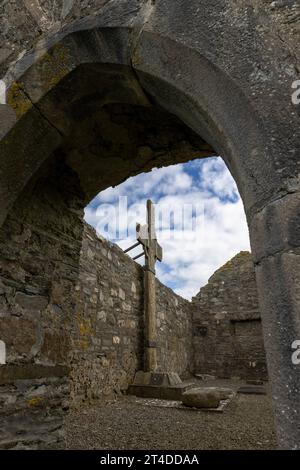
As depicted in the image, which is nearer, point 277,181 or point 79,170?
point 277,181

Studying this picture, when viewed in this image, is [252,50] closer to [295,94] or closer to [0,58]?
[295,94]

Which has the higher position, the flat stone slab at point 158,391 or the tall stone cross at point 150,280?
the tall stone cross at point 150,280

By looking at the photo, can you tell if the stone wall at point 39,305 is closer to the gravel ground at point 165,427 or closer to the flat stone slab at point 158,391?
the gravel ground at point 165,427

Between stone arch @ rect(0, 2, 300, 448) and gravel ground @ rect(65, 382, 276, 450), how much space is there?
1587mm

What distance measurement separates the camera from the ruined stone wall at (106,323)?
178 inches

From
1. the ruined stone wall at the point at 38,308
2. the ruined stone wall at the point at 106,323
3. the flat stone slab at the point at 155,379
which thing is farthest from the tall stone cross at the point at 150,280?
the ruined stone wall at the point at 38,308

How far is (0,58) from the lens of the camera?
6.02ft

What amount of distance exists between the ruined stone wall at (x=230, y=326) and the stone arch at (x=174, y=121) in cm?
914

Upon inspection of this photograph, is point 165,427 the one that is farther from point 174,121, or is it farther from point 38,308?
point 174,121

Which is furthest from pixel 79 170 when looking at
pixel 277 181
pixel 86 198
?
pixel 277 181

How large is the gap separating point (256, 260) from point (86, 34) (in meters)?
1.26

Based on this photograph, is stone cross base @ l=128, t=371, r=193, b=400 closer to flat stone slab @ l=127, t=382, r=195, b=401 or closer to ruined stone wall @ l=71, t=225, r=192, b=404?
flat stone slab @ l=127, t=382, r=195, b=401

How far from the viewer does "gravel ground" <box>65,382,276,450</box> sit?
2884mm

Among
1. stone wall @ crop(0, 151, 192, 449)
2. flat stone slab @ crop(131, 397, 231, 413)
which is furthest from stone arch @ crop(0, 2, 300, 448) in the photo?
flat stone slab @ crop(131, 397, 231, 413)
